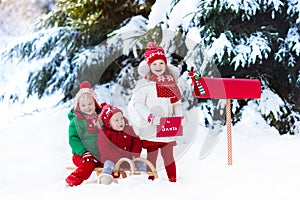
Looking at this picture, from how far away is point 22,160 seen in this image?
391 centimetres

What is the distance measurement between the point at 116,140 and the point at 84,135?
272mm

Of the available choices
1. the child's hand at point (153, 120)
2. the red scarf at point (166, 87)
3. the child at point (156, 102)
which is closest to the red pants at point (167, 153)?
the child at point (156, 102)

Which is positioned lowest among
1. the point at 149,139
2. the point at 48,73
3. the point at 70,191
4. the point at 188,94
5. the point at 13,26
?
the point at 70,191

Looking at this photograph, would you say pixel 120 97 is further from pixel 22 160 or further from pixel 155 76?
pixel 155 76

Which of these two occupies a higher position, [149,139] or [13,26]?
[13,26]

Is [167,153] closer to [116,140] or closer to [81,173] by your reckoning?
[116,140]

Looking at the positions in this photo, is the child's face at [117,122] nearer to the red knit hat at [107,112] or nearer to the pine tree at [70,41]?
the red knit hat at [107,112]

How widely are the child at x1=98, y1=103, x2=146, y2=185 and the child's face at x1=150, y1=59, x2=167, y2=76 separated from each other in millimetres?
335

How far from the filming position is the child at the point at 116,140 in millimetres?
3035

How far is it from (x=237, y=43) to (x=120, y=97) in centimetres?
153

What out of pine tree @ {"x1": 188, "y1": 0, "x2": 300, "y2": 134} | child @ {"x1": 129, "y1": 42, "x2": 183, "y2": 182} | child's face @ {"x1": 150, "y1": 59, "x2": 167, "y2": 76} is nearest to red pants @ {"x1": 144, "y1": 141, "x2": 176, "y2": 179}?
child @ {"x1": 129, "y1": 42, "x2": 183, "y2": 182}

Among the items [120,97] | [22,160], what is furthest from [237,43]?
[22,160]

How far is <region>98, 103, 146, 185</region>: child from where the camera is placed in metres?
3.04

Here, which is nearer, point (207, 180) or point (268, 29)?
point (207, 180)
